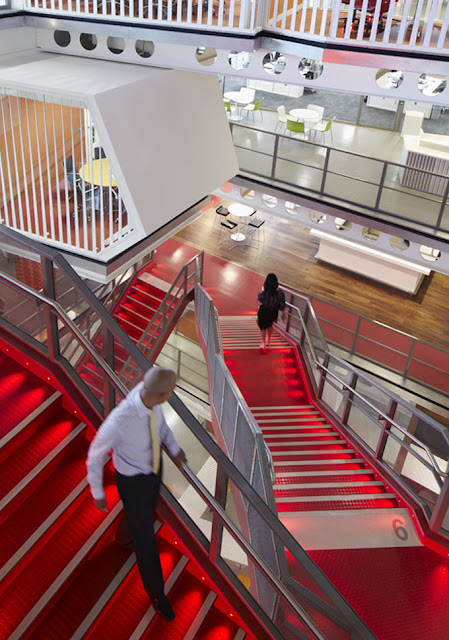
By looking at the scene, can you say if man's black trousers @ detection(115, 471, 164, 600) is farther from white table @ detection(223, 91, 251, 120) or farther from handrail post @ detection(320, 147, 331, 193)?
white table @ detection(223, 91, 251, 120)

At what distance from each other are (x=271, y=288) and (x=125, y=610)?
582cm

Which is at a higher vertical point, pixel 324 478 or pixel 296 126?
pixel 296 126

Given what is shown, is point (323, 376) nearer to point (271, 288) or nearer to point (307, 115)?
point (271, 288)

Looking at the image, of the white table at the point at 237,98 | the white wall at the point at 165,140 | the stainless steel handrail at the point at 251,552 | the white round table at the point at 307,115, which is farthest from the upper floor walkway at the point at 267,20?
the white table at the point at 237,98

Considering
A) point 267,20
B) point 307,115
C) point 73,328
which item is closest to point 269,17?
point 267,20

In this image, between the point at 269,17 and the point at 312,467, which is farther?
the point at 312,467

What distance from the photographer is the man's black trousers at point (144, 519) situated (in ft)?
10.5

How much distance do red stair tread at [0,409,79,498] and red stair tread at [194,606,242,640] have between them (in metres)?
1.45

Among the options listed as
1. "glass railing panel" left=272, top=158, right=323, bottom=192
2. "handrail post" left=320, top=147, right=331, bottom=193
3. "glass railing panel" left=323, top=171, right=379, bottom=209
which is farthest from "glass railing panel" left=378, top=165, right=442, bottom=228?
"glass railing panel" left=272, top=158, right=323, bottom=192

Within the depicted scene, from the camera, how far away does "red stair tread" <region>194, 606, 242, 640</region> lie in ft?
11.6

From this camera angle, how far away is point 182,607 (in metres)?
3.58

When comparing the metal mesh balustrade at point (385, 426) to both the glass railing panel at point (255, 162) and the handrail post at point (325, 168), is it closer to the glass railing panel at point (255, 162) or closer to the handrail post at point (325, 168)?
the handrail post at point (325, 168)

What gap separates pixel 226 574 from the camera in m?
3.54

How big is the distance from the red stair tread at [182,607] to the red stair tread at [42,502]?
0.91 meters
